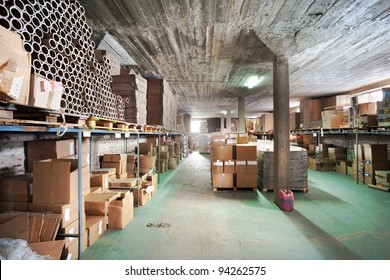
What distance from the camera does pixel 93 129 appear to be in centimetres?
289

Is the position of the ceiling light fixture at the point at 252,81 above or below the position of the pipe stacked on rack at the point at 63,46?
above

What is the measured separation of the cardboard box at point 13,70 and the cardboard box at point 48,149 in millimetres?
1388

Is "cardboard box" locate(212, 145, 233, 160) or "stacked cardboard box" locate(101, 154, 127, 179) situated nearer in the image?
"stacked cardboard box" locate(101, 154, 127, 179)

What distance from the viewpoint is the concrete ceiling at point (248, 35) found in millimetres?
3721

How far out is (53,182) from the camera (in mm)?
2564

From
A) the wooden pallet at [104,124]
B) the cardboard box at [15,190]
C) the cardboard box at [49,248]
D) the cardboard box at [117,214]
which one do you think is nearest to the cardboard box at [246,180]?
the cardboard box at [117,214]

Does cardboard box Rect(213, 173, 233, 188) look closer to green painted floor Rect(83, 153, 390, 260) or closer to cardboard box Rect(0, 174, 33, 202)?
green painted floor Rect(83, 153, 390, 260)

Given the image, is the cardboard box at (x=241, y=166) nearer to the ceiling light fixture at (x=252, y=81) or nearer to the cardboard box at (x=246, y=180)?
the cardboard box at (x=246, y=180)

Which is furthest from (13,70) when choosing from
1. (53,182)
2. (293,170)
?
(293,170)

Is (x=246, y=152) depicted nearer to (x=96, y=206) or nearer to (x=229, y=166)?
(x=229, y=166)

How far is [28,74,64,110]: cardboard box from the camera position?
1.96 metres

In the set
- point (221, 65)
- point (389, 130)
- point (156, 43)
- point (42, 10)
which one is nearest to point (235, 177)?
point (221, 65)

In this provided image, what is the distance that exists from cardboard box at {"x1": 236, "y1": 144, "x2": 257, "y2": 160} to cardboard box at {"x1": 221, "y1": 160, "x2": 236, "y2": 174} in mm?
224

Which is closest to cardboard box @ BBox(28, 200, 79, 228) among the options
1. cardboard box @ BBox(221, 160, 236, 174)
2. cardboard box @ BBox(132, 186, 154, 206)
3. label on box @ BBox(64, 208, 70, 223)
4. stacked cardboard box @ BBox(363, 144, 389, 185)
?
label on box @ BBox(64, 208, 70, 223)
